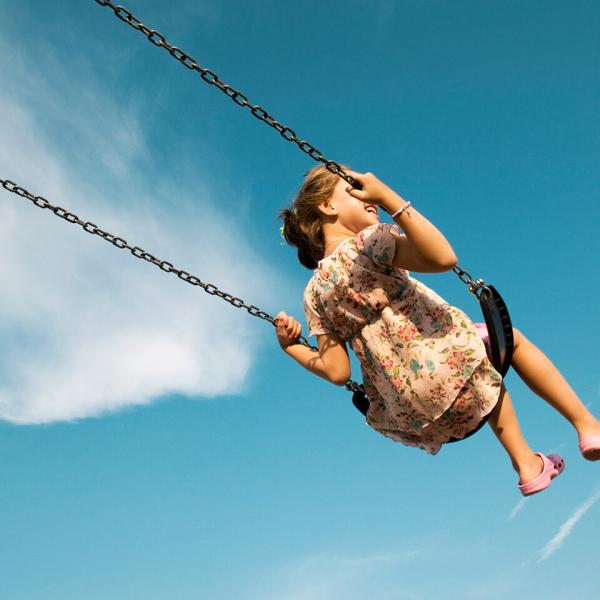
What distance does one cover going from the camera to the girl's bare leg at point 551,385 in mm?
4234

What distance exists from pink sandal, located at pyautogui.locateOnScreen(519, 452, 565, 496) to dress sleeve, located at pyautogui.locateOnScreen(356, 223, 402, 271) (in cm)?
139

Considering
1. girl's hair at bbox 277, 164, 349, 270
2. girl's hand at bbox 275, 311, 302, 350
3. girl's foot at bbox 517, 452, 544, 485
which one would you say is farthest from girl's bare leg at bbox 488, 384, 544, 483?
girl's hair at bbox 277, 164, 349, 270

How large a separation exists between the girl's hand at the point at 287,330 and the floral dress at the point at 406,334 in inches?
14.3

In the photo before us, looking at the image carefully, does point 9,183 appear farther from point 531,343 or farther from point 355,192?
point 531,343

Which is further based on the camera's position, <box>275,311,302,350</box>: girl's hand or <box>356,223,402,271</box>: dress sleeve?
<box>275,311,302,350</box>: girl's hand

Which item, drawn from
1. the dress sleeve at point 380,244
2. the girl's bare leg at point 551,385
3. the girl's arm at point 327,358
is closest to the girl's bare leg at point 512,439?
the girl's bare leg at point 551,385

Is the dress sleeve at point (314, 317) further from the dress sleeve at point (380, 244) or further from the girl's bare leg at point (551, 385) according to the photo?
the girl's bare leg at point (551, 385)

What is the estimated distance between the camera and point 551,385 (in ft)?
13.9

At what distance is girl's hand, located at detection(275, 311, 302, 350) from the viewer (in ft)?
15.0

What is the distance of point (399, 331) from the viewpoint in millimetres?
4074

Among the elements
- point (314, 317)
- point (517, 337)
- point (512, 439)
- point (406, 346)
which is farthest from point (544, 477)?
point (314, 317)

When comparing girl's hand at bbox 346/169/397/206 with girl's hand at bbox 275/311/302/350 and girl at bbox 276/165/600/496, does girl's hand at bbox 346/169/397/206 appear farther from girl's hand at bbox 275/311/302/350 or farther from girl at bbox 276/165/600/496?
girl's hand at bbox 275/311/302/350

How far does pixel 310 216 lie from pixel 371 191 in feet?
2.73

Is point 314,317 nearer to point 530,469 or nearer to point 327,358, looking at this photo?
point 327,358
